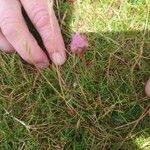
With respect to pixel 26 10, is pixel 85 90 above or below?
below

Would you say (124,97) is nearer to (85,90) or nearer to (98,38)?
(85,90)

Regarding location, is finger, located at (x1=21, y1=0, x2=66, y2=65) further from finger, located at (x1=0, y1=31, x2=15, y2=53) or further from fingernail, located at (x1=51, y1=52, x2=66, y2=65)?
finger, located at (x1=0, y1=31, x2=15, y2=53)

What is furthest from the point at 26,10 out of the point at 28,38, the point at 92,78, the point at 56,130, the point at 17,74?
the point at 56,130

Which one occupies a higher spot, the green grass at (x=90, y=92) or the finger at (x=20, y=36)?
the finger at (x=20, y=36)

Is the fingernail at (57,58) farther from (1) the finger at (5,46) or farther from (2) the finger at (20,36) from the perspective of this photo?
(1) the finger at (5,46)

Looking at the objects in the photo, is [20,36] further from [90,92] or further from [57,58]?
[90,92]

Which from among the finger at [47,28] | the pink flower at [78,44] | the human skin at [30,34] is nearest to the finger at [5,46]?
the human skin at [30,34]

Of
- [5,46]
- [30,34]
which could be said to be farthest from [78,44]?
[5,46]
